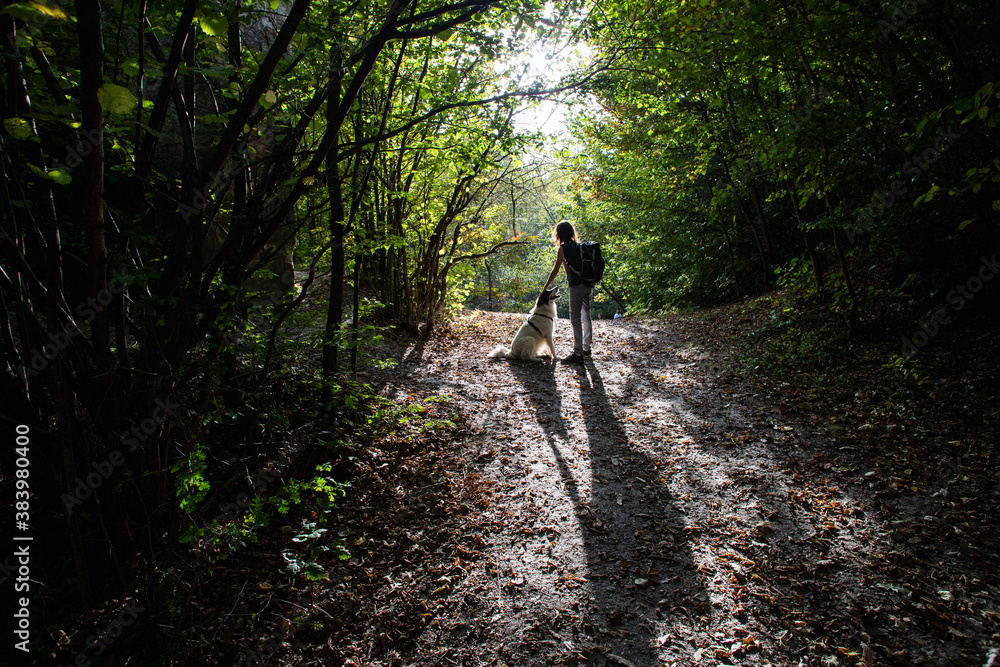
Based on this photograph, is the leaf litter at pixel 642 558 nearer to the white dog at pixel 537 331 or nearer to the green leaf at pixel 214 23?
the white dog at pixel 537 331

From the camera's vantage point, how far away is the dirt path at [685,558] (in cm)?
227

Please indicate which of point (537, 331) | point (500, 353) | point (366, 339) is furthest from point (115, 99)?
point (500, 353)

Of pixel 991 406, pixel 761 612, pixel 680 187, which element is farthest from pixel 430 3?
pixel 680 187

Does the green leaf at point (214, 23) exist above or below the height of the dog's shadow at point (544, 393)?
above

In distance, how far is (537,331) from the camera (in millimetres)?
7262

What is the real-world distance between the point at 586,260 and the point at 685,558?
177 inches

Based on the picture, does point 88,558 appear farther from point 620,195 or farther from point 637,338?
point 620,195

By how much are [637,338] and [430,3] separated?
22.3 feet

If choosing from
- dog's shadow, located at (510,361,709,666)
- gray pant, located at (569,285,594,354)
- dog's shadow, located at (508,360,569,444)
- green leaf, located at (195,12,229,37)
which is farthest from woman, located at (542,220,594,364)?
green leaf, located at (195,12,229,37)

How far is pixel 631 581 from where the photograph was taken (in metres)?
2.74

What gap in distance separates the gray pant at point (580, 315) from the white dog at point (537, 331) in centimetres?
39

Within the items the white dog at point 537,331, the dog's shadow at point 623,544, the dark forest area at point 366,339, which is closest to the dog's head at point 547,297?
the white dog at point 537,331

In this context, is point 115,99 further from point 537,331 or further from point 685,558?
point 537,331

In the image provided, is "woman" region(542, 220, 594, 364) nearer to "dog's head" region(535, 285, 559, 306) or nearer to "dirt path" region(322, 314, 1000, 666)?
"dog's head" region(535, 285, 559, 306)
